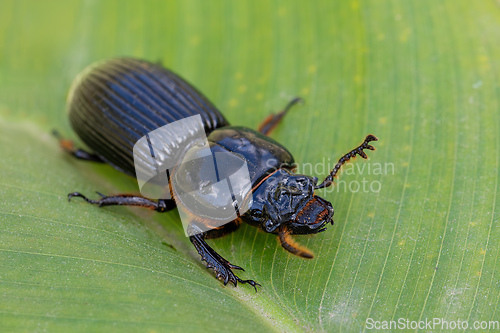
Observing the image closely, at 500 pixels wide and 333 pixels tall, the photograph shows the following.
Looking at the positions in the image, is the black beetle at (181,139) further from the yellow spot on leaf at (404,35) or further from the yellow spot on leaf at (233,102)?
the yellow spot on leaf at (404,35)

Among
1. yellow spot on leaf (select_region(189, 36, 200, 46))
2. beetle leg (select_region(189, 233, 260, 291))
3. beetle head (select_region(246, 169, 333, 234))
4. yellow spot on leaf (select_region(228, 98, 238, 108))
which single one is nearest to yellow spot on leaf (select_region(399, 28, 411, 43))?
yellow spot on leaf (select_region(228, 98, 238, 108))

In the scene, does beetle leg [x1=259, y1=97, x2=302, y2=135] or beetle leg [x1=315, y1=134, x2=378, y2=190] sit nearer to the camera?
beetle leg [x1=315, y1=134, x2=378, y2=190]

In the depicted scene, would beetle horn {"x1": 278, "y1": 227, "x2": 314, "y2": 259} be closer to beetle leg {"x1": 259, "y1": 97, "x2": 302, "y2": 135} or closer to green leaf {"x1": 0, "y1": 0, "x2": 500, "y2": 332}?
green leaf {"x1": 0, "y1": 0, "x2": 500, "y2": 332}

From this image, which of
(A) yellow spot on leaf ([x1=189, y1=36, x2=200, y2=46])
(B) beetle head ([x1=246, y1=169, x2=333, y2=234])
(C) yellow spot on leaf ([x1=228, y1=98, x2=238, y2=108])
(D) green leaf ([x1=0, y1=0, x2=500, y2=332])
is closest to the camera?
(D) green leaf ([x1=0, y1=0, x2=500, y2=332])

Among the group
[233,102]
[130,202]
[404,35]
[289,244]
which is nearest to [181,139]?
[130,202]

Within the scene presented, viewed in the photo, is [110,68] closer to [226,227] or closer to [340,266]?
[226,227]

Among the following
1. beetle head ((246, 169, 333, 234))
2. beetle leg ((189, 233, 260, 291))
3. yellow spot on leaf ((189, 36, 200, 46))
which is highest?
yellow spot on leaf ((189, 36, 200, 46))

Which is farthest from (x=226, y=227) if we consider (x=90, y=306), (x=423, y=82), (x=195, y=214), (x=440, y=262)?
(x=423, y=82)
